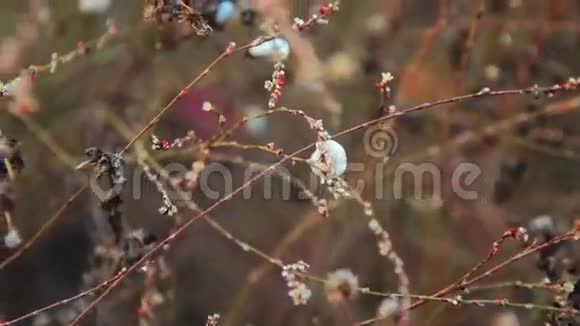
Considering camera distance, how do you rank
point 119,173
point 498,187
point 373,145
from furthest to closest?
point 498,187 < point 373,145 < point 119,173

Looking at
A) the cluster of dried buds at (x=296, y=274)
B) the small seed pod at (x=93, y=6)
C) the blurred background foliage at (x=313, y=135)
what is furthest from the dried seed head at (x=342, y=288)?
the small seed pod at (x=93, y=6)

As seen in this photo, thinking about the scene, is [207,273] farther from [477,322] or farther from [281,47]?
[281,47]

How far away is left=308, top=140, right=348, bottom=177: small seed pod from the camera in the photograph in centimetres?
64

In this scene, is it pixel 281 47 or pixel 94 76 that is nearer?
pixel 281 47

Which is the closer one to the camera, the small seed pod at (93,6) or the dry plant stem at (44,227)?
the dry plant stem at (44,227)

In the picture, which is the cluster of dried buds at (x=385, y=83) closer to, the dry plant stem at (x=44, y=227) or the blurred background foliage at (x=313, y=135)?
the dry plant stem at (x=44, y=227)

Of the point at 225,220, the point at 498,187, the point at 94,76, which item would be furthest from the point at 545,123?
the point at 94,76

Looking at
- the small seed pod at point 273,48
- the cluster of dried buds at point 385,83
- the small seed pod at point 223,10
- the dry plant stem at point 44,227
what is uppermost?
the small seed pod at point 223,10

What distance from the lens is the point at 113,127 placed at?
1.13m

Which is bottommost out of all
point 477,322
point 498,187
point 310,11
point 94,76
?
point 477,322

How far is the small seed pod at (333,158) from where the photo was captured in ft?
2.10

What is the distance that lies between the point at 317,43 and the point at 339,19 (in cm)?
10

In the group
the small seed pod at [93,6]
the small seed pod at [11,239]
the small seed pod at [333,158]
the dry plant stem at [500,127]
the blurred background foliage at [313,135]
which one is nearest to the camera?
the small seed pod at [333,158]

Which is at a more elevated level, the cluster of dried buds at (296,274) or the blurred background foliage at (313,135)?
the blurred background foliage at (313,135)
